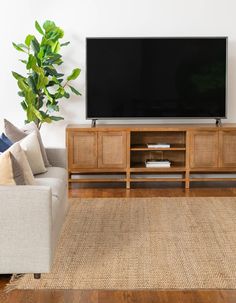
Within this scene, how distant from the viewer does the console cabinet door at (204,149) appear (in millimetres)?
6531

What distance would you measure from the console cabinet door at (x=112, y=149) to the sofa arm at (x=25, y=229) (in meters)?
2.86

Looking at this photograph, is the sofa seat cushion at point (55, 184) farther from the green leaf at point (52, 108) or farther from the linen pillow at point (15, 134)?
the green leaf at point (52, 108)

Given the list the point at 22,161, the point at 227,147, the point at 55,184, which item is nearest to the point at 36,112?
the point at 55,184

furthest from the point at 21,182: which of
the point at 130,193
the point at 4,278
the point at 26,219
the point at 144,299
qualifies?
the point at 130,193

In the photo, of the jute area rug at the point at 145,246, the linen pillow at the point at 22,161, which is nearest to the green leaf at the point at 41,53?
the jute area rug at the point at 145,246

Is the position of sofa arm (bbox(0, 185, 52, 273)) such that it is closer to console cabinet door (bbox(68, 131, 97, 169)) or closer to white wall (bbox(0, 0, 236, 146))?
console cabinet door (bbox(68, 131, 97, 169))

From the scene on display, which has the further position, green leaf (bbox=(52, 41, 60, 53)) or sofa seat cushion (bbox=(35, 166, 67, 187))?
green leaf (bbox=(52, 41, 60, 53))

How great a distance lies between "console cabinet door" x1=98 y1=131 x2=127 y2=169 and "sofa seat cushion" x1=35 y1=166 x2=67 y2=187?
1191 millimetres

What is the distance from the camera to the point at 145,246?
446 centimetres

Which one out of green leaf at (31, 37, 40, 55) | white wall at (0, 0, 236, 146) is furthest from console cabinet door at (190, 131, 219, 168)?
green leaf at (31, 37, 40, 55)

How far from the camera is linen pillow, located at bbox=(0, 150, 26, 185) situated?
3.77m

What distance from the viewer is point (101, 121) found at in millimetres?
6945

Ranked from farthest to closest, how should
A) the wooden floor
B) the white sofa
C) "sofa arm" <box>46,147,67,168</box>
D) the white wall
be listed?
the white wall
"sofa arm" <box>46,147,67,168</box>
the white sofa
the wooden floor

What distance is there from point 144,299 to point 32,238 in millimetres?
740
